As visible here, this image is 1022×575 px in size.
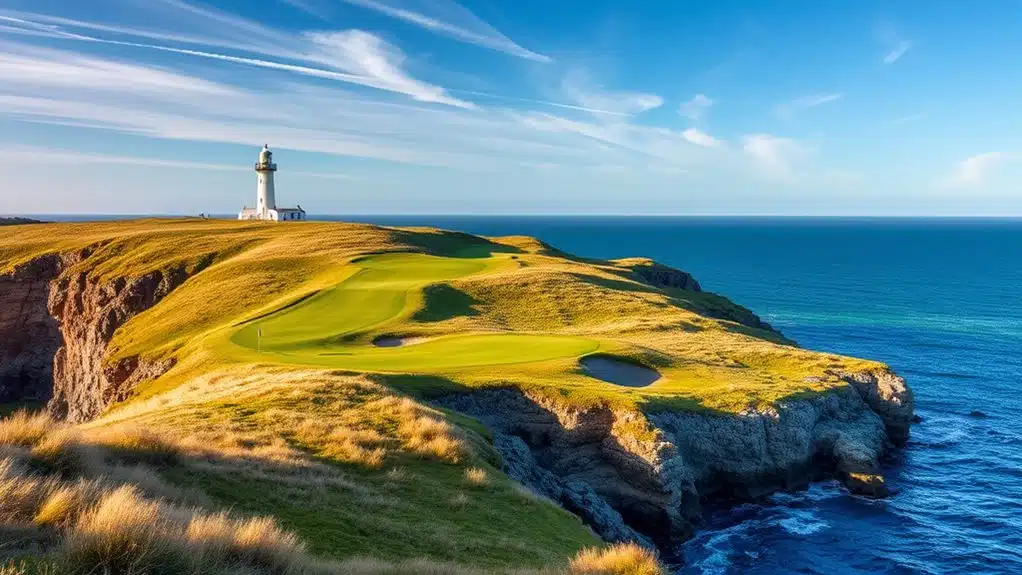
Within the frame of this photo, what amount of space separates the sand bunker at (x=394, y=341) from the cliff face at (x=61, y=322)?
935 inches

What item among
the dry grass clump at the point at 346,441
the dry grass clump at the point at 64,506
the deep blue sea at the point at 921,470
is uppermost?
the dry grass clump at the point at 64,506

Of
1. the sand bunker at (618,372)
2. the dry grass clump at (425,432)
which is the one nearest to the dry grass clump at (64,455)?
the dry grass clump at (425,432)

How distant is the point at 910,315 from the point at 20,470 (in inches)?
3949

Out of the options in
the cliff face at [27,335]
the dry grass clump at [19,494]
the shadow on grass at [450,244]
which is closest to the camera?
the dry grass clump at [19,494]

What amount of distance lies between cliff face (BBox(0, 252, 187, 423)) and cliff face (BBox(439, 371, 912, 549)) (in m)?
35.4

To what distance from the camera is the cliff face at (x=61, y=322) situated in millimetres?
52875

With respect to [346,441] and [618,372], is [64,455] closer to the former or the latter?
[346,441]

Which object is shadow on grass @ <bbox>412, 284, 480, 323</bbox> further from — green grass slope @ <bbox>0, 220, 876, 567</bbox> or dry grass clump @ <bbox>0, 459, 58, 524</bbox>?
dry grass clump @ <bbox>0, 459, 58, 524</bbox>

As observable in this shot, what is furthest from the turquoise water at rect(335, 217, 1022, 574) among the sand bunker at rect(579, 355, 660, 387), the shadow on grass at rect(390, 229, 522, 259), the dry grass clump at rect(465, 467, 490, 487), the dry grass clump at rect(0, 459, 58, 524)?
the shadow on grass at rect(390, 229, 522, 259)

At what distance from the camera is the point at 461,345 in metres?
36.0

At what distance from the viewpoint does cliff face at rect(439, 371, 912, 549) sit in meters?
24.7

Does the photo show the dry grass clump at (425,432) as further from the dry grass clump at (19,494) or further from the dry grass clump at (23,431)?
the dry grass clump at (19,494)

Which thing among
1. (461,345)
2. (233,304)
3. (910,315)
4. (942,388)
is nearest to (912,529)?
(461,345)

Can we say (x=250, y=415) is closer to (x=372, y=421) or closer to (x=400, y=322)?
(x=372, y=421)
